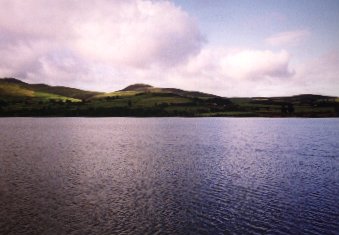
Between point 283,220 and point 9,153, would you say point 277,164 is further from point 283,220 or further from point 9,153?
point 9,153

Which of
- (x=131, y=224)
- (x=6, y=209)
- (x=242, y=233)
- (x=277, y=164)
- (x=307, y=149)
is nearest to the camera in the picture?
(x=242, y=233)

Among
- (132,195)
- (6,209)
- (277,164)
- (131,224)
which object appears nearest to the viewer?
(131,224)

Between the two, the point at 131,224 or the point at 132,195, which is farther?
the point at 132,195

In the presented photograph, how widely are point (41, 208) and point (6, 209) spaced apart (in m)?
2.94

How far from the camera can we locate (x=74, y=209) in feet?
100

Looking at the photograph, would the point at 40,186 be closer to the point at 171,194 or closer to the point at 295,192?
the point at 171,194

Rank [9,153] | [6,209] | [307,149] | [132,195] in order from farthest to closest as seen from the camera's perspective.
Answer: [307,149]
[9,153]
[132,195]
[6,209]

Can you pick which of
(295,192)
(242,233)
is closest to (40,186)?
(242,233)

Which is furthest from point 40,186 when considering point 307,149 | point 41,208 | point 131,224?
point 307,149

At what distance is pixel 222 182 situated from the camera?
138ft

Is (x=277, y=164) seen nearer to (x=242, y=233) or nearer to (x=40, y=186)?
(x=242, y=233)

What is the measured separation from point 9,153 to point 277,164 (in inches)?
1968

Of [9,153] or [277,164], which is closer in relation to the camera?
[277,164]

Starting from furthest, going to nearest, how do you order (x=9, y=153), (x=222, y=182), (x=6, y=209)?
(x=9, y=153) → (x=222, y=182) → (x=6, y=209)
